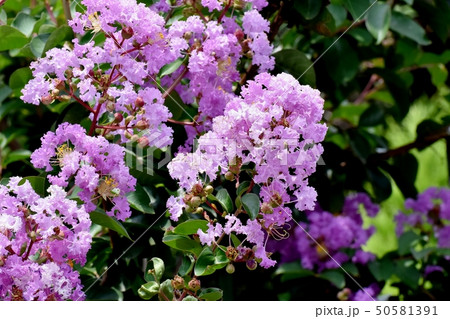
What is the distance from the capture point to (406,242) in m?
2.16

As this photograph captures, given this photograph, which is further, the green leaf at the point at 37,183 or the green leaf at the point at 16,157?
the green leaf at the point at 16,157

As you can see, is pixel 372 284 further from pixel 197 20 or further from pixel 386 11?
pixel 197 20

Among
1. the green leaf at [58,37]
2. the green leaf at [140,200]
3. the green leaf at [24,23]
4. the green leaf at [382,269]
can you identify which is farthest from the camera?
the green leaf at [382,269]

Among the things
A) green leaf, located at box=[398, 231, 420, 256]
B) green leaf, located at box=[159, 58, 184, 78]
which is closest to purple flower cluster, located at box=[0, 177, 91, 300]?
green leaf, located at box=[159, 58, 184, 78]

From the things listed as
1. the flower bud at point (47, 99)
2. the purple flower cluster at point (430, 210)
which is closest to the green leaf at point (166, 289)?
the flower bud at point (47, 99)

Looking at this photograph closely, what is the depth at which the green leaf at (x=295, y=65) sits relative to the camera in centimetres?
166

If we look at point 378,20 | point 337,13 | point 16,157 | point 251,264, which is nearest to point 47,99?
point 251,264

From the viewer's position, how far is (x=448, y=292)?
212 centimetres

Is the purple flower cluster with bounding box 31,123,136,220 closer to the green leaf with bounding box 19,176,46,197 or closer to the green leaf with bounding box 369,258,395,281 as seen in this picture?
the green leaf with bounding box 19,176,46,197

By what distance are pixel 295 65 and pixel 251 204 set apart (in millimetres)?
578

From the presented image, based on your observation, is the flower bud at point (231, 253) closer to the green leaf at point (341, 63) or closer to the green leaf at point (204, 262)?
the green leaf at point (204, 262)

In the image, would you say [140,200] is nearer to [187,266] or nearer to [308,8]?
[187,266]

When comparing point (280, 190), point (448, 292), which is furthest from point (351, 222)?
point (280, 190)

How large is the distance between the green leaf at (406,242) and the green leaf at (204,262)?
1.07m
